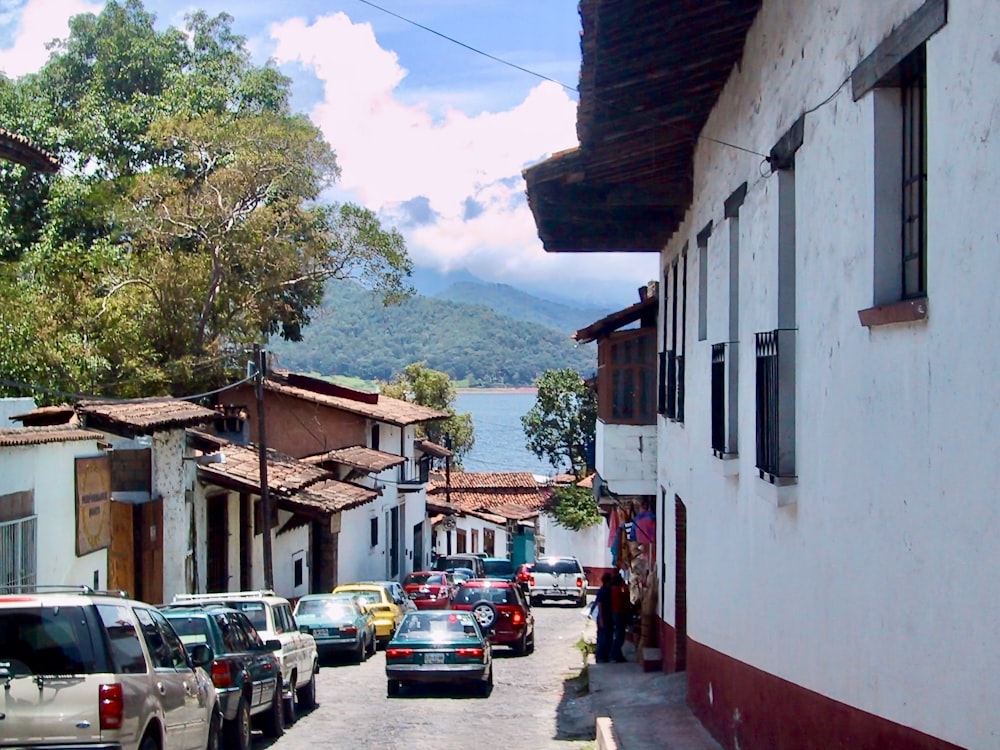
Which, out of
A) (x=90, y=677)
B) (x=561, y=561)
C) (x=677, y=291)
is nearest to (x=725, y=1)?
(x=90, y=677)

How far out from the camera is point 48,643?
31.5 feet

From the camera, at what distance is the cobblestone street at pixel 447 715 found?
16.4 meters

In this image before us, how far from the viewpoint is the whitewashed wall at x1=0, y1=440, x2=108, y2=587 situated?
55.7 ft

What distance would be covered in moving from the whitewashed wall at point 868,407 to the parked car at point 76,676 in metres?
4.69

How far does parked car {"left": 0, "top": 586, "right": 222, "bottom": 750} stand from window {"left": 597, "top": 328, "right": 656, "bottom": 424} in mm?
12745

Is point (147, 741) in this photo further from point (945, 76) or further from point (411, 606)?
point (411, 606)

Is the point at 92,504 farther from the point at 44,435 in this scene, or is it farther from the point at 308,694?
the point at 308,694

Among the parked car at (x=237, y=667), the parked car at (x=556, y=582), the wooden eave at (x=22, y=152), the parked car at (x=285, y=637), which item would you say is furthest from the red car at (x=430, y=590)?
the wooden eave at (x=22, y=152)

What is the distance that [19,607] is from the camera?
971 centimetres

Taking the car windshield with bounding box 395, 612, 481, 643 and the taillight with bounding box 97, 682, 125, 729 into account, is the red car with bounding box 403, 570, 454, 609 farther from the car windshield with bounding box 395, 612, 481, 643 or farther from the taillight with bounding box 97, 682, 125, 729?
the taillight with bounding box 97, 682, 125, 729

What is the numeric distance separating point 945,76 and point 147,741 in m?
7.28

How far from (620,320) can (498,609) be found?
8.81m

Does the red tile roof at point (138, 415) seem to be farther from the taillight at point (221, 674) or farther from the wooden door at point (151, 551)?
the taillight at point (221, 674)

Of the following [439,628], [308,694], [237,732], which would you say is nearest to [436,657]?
[439,628]
